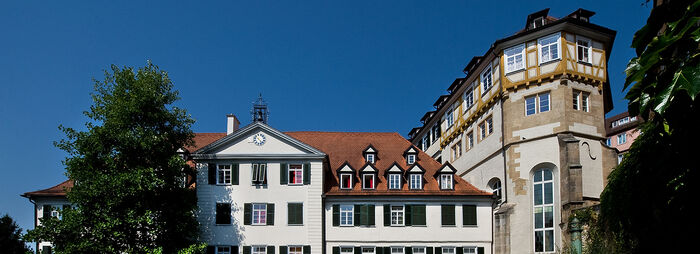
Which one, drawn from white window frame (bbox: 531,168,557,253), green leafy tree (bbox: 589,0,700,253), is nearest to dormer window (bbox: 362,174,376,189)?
white window frame (bbox: 531,168,557,253)

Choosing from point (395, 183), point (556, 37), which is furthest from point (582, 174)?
point (395, 183)

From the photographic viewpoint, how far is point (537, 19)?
38.8 m

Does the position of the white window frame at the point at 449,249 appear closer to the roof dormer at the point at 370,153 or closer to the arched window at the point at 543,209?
the arched window at the point at 543,209

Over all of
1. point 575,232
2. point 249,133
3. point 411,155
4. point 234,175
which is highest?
point 249,133

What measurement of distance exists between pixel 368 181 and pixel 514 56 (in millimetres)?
11265

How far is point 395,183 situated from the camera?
129 ft

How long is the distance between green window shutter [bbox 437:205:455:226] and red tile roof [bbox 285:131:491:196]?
81cm

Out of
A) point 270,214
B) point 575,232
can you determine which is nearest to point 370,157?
point 270,214

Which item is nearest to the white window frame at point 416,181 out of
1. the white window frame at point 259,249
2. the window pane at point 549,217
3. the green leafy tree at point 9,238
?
the window pane at point 549,217

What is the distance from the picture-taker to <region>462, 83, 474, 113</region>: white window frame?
4498cm

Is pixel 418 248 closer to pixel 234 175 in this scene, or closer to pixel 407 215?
pixel 407 215

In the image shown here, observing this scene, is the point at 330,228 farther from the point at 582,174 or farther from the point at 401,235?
the point at 582,174

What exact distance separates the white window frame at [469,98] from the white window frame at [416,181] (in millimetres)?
8041

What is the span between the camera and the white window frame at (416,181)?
128ft
